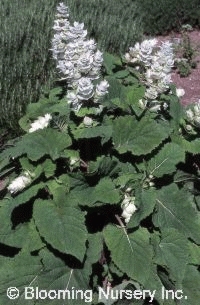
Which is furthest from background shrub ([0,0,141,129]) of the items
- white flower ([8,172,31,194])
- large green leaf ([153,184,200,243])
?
large green leaf ([153,184,200,243])

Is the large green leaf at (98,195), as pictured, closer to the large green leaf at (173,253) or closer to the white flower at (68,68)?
the large green leaf at (173,253)

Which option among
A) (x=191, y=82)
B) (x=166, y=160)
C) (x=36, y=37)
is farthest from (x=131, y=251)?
(x=191, y=82)

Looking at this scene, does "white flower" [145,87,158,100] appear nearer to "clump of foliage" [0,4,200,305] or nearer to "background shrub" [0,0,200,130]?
"clump of foliage" [0,4,200,305]

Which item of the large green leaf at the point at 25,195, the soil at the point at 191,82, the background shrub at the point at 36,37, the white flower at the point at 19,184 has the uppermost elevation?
the white flower at the point at 19,184

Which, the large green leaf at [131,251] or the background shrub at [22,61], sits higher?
the large green leaf at [131,251]

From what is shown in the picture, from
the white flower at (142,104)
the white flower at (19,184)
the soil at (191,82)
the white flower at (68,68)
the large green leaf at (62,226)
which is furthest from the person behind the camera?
the soil at (191,82)

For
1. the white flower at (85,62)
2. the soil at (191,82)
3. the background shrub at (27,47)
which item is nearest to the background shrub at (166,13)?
the soil at (191,82)

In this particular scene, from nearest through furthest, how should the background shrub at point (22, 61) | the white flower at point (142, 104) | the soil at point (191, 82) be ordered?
the white flower at point (142, 104)
the background shrub at point (22, 61)
the soil at point (191, 82)
